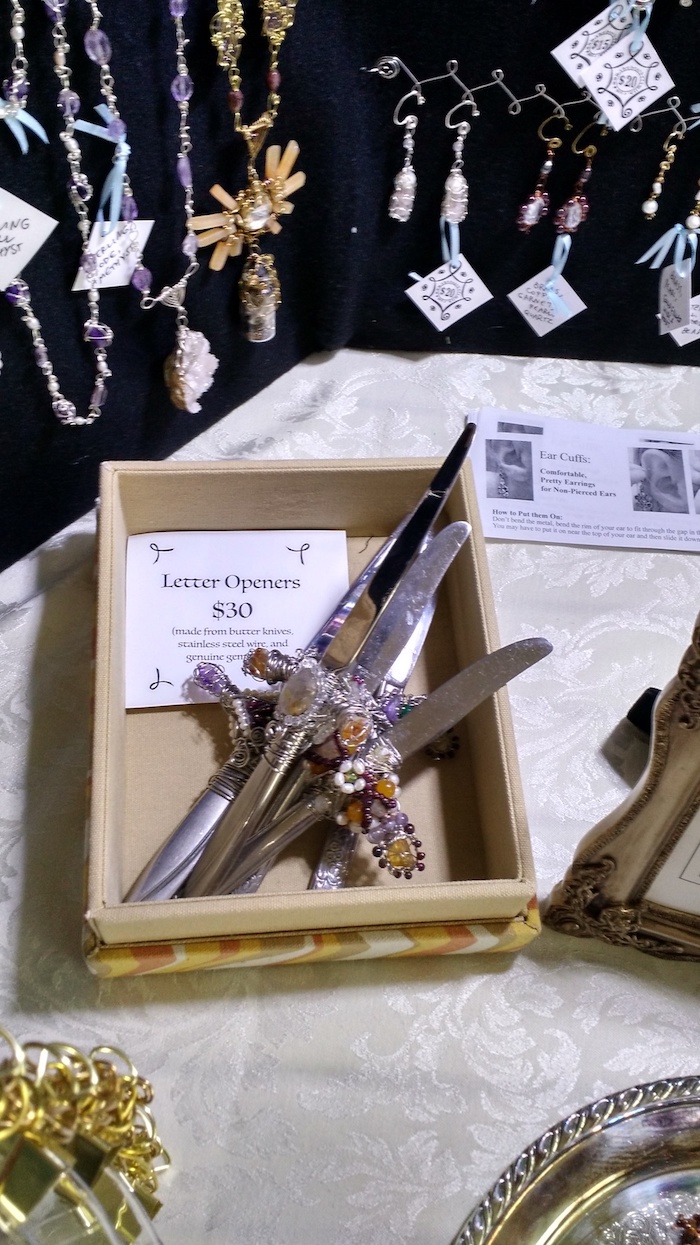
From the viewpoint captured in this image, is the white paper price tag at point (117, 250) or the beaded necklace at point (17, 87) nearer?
the beaded necklace at point (17, 87)

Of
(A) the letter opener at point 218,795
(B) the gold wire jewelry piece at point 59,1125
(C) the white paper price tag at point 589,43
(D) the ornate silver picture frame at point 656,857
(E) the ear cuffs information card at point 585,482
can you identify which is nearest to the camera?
(B) the gold wire jewelry piece at point 59,1125

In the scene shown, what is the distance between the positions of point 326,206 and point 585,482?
0.92 feet

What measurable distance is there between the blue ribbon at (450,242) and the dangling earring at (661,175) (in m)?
Result: 0.14

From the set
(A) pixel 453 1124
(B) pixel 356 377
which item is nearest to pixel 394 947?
(A) pixel 453 1124

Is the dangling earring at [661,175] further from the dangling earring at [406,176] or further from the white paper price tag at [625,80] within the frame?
the dangling earring at [406,176]

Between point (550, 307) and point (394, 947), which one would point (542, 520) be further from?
point (394, 947)

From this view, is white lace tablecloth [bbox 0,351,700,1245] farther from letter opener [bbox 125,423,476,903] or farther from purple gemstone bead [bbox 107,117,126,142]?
purple gemstone bead [bbox 107,117,126,142]

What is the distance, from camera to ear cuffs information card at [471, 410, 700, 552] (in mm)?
722

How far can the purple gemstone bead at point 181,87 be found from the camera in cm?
52

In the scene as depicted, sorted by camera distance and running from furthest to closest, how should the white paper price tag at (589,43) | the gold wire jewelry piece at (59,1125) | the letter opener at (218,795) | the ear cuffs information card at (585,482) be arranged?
the ear cuffs information card at (585,482) → the white paper price tag at (589,43) → the letter opener at (218,795) → the gold wire jewelry piece at (59,1125)

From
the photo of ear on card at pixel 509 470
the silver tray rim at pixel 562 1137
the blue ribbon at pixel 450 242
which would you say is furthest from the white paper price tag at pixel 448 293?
the silver tray rim at pixel 562 1137

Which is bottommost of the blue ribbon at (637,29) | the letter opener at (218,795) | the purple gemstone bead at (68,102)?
the letter opener at (218,795)

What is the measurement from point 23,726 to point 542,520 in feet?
1.29

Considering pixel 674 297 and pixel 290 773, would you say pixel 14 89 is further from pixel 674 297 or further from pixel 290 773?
pixel 674 297
